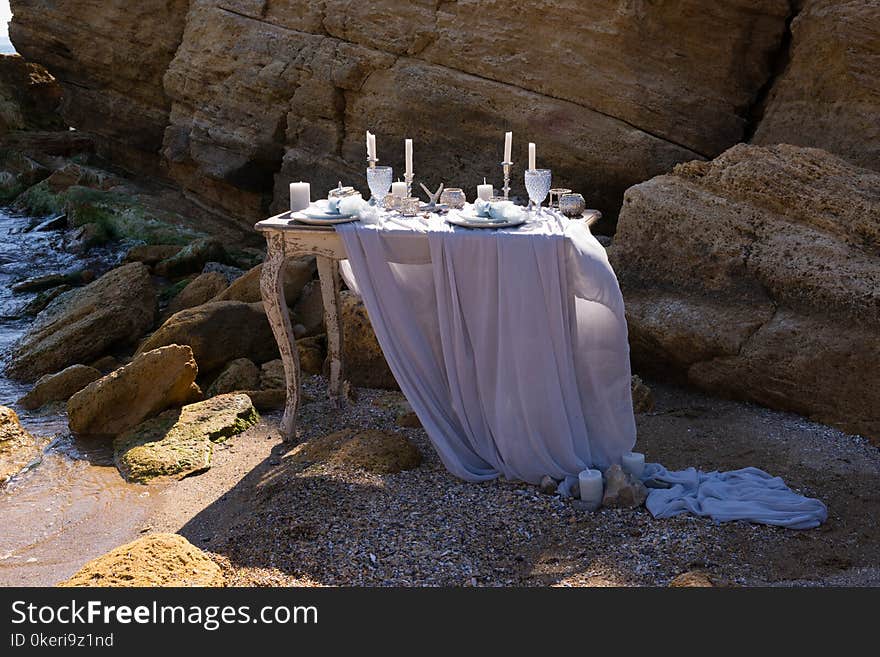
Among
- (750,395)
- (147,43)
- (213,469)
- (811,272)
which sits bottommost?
(213,469)

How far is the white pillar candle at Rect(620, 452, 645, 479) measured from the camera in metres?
4.59

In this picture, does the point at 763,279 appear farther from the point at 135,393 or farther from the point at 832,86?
the point at 135,393

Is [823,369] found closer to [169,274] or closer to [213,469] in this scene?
[213,469]

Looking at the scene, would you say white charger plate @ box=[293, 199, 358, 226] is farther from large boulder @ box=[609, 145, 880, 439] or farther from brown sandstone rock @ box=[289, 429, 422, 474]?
large boulder @ box=[609, 145, 880, 439]

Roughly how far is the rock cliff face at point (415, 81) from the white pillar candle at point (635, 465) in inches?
129

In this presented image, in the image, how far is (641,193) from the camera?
612 cm

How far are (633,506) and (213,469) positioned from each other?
2290 mm

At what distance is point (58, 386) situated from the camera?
6574mm

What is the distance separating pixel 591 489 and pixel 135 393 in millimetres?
2963

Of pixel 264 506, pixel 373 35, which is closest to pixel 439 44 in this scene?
pixel 373 35

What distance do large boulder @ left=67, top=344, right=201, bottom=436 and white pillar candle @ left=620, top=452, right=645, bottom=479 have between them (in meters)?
2.79

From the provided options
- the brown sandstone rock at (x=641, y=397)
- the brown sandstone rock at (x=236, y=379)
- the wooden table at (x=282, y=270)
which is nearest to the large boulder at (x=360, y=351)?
the wooden table at (x=282, y=270)

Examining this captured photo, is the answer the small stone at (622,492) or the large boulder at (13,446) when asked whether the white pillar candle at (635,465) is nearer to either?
the small stone at (622,492)

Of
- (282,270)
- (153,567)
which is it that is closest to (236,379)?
(282,270)
